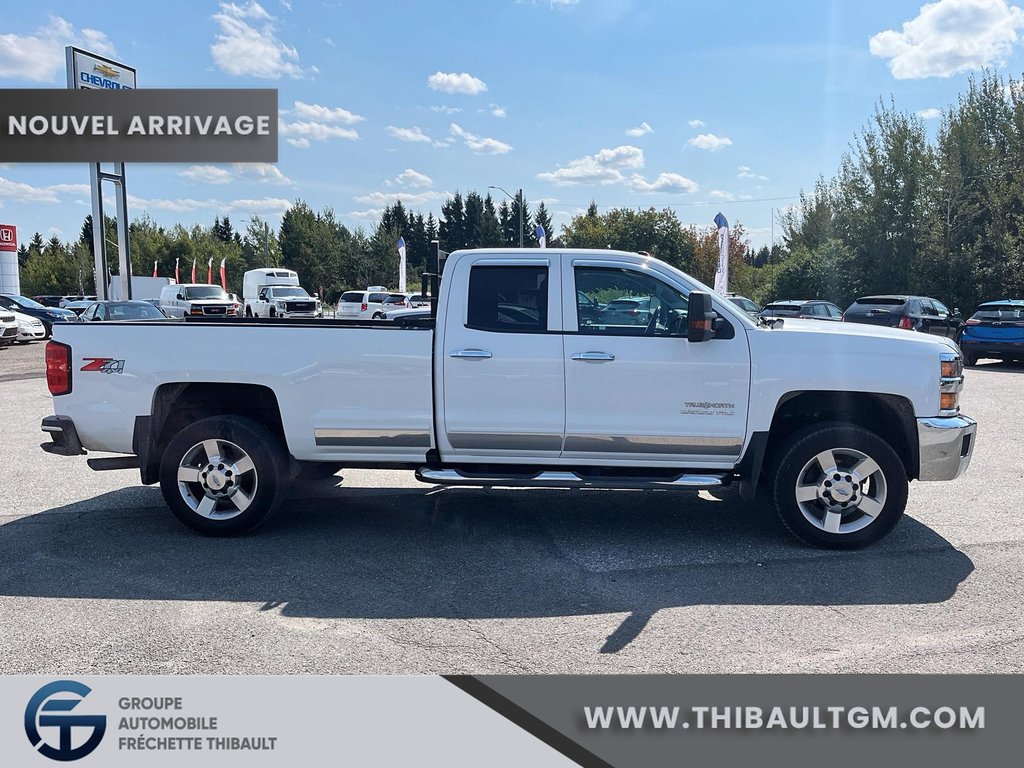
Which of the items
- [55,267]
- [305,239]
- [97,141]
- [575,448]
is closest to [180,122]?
[97,141]

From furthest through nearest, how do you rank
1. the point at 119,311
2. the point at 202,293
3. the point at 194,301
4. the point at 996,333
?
1. the point at 202,293
2. the point at 194,301
3. the point at 119,311
4. the point at 996,333

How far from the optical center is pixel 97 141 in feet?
93.3

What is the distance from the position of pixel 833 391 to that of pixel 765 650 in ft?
7.17

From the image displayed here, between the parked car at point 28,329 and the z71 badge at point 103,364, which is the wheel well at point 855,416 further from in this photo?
the parked car at point 28,329

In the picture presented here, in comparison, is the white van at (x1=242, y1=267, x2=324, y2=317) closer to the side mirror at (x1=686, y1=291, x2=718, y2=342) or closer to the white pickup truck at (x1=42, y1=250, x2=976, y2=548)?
the white pickup truck at (x1=42, y1=250, x2=976, y2=548)

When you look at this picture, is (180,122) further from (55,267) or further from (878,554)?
(55,267)

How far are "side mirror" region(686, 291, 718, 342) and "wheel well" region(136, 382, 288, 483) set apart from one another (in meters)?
2.90

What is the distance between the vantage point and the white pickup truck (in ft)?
18.2

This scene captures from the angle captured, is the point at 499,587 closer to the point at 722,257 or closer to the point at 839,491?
the point at 839,491

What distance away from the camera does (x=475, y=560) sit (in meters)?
5.43

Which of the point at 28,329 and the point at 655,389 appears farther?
the point at 28,329

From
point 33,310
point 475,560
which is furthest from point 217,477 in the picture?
point 33,310

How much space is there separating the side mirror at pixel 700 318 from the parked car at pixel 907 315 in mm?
16518

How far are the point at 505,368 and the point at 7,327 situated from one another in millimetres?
23455
